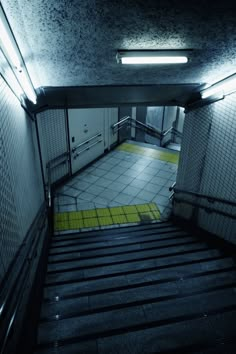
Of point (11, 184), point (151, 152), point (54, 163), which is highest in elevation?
point (11, 184)

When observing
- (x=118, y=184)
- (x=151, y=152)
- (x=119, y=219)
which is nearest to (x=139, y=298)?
(x=119, y=219)

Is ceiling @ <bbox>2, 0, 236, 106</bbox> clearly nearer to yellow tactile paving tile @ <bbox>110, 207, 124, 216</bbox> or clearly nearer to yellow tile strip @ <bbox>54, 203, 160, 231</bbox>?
yellow tile strip @ <bbox>54, 203, 160, 231</bbox>

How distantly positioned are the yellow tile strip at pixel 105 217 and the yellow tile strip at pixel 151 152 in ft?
9.67

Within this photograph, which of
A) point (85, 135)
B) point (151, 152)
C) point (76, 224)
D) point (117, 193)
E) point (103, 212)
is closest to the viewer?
point (76, 224)

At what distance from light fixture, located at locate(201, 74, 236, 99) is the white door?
12.2 ft

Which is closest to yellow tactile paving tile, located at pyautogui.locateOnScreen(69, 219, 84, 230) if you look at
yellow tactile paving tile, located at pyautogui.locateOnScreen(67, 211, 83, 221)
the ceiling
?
yellow tactile paving tile, located at pyautogui.locateOnScreen(67, 211, 83, 221)

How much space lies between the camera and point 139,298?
2.77m

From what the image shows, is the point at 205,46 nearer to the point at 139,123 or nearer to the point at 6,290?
the point at 6,290

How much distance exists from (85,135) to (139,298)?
522 centimetres

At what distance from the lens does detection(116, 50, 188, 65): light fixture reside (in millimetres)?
1947

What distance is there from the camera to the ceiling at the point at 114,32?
4.07 ft

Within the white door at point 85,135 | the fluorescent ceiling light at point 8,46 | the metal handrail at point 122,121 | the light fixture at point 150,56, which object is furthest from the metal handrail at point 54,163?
the light fixture at point 150,56

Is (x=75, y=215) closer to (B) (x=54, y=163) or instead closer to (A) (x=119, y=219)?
(A) (x=119, y=219)

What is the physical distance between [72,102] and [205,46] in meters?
3.22
